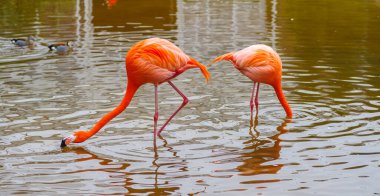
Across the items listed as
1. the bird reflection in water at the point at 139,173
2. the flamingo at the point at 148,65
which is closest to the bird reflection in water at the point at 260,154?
the bird reflection in water at the point at 139,173

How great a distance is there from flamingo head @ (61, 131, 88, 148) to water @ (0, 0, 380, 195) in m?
0.11

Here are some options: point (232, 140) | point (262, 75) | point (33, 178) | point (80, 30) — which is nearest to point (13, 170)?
point (33, 178)

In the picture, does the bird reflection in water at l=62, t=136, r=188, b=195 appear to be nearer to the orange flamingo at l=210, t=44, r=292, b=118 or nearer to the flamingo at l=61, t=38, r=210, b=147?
the flamingo at l=61, t=38, r=210, b=147

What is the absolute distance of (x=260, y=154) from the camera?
7539 mm

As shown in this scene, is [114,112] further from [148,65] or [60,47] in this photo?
[60,47]

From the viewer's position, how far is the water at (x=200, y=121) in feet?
22.0

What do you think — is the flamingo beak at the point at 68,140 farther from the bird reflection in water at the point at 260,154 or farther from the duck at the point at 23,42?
the duck at the point at 23,42

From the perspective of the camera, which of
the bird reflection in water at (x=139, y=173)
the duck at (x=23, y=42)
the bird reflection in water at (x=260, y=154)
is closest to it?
the bird reflection in water at (x=139, y=173)

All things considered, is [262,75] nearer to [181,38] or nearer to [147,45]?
[147,45]

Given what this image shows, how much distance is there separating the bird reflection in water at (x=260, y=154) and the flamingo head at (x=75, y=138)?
1598 millimetres

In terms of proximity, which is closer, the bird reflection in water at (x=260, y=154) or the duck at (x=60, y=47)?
the bird reflection in water at (x=260, y=154)

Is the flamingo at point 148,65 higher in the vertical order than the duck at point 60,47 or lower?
higher

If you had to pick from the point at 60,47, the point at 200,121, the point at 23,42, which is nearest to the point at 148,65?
the point at 200,121

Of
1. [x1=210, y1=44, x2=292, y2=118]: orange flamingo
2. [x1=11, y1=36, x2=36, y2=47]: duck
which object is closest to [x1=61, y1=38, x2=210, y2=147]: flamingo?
[x1=210, y1=44, x2=292, y2=118]: orange flamingo
